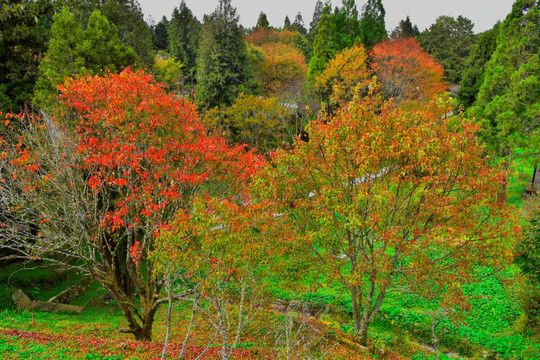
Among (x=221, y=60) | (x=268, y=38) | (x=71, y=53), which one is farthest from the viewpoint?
(x=268, y=38)

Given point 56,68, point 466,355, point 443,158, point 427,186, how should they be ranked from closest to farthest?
point 443,158 → point 427,186 → point 466,355 → point 56,68

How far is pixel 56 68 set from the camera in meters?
16.1

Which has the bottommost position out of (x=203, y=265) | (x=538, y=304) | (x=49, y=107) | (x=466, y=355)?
(x=466, y=355)

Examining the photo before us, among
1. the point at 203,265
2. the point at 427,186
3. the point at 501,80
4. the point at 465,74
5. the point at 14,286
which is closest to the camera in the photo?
the point at 203,265

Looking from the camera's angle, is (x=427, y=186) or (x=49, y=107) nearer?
(x=427, y=186)

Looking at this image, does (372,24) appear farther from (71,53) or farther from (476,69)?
(71,53)

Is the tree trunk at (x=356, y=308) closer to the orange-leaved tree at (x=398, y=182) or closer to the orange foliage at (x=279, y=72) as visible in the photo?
the orange-leaved tree at (x=398, y=182)

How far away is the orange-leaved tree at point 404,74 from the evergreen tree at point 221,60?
43.1 ft

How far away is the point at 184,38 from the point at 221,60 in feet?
92.7

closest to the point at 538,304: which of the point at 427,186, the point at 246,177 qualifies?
the point at 427,186

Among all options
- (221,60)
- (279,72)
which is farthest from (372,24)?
(221,60)

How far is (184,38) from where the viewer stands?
53781mm

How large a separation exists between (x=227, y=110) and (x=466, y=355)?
2222 cm

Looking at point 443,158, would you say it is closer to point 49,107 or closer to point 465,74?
point 49,107
